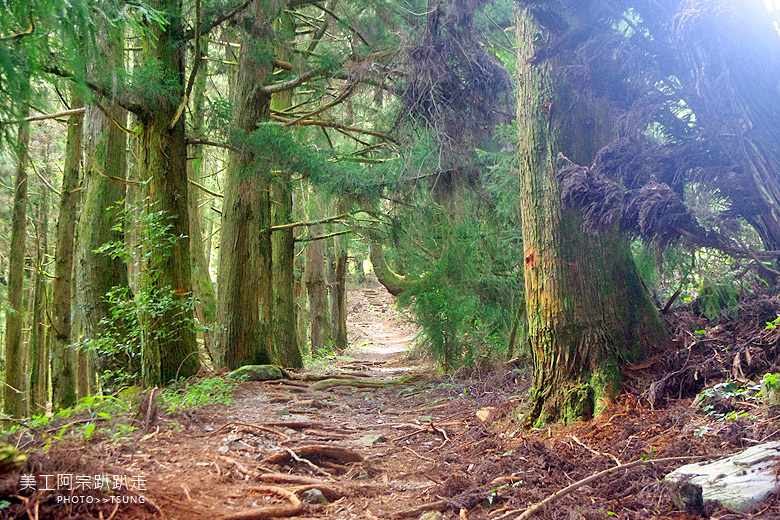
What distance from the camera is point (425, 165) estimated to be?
7.72m

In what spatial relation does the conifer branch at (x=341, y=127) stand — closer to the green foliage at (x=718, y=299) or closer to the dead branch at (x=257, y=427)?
the dead branch at (x=257, y=427)

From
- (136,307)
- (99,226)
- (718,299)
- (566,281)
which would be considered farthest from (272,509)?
(99,226)

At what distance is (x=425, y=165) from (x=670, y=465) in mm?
5574

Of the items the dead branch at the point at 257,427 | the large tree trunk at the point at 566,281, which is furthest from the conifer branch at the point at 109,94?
the large tree trunk at the point at 566,281

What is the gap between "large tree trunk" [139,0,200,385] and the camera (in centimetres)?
739

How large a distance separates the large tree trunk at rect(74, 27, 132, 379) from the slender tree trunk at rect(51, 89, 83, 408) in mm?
1671

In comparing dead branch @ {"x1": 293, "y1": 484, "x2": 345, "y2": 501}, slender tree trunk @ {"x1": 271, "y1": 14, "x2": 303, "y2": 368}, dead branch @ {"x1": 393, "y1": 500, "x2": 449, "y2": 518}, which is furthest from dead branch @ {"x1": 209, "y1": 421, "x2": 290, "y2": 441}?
slender tree trunk @ {"x1": 271, "y1": 14, "x2": 303, "y2": 368}

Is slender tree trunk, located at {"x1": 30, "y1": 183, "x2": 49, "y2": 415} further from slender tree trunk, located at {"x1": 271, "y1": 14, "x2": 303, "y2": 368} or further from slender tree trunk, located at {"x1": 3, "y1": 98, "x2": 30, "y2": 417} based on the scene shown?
slender tree trunk, located at {"x1": 271, "y1": 14, "x2": 303, "y2": 368}

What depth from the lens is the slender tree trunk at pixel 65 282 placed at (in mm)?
9297

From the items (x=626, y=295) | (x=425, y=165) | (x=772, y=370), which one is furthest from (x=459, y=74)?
(x=772, y=370)

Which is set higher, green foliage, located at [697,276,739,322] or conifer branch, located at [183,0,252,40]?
conifer branch, located at [183,0,252,40]

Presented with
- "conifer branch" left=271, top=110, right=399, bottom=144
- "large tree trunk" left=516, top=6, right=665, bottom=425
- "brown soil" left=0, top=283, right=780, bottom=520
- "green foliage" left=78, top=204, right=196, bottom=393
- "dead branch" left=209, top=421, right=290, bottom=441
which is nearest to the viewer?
"brown soil" left=0, top=283, right=780, bottom=520

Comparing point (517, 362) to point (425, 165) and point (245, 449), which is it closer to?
point (425, 165)

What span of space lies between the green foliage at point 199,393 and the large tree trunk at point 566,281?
3.67 meters
